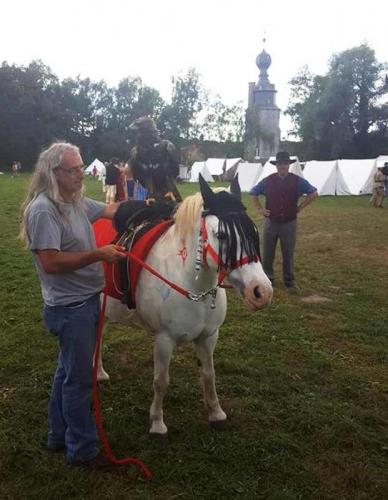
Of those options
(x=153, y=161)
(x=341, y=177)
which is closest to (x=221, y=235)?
(x=153, y=161)

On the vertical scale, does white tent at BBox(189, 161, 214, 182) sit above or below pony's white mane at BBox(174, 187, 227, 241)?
above

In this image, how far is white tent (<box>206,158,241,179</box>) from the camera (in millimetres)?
38906

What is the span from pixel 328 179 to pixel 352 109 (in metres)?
19.3

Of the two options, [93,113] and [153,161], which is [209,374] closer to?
[153,161]

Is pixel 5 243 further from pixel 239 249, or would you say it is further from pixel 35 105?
pixel 35 105

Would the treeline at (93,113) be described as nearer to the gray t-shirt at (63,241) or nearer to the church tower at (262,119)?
the church tower at (262,119)

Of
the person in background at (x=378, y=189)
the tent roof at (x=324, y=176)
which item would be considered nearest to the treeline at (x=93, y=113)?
the tent roof at (x=324, y=176)

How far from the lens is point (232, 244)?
2586mm

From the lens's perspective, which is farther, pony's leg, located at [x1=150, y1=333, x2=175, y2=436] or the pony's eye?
pony's leg, located at [x1=150, y1=333, x2=175, y2=436]

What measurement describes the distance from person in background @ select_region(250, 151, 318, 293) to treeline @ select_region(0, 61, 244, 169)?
45.9 m

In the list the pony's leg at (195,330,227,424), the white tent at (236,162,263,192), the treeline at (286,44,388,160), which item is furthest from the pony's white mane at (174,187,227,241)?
the treeline at (286,44,388,160)

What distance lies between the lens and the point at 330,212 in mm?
17094

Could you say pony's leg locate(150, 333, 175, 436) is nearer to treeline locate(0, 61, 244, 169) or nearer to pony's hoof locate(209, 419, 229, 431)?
pony's hoof locate(209, 419, 229, 431)

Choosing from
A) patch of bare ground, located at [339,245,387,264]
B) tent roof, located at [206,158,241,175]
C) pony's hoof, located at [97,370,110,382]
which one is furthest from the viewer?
tent roof, located at [206,158,241,175]
